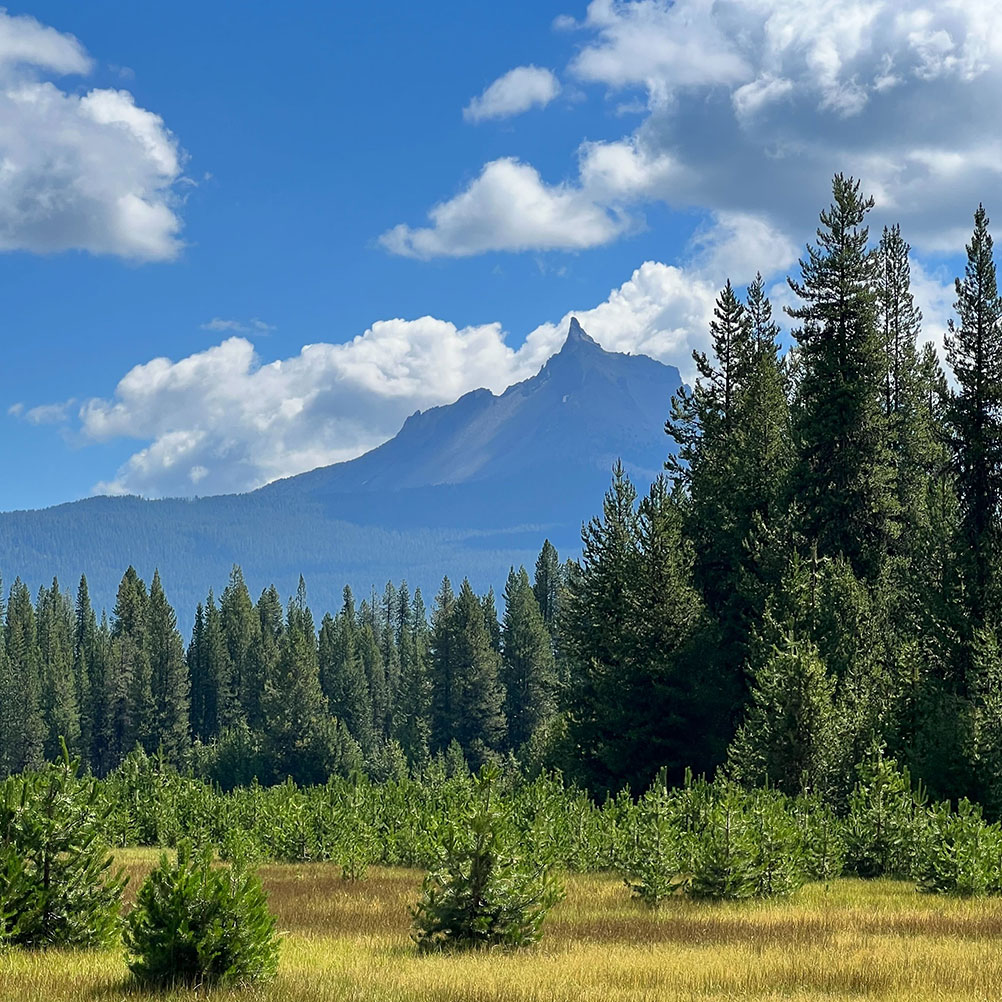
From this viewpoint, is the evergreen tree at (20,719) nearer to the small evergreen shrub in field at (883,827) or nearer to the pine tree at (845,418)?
the pine tree at (845,418)

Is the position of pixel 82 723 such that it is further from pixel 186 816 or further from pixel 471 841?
pixel 471 841

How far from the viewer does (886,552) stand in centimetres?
4038

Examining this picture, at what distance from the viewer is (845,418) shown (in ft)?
134

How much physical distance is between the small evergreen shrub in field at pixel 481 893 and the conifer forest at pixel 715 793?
0.15ft

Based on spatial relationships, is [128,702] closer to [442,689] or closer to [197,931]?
[442,689]

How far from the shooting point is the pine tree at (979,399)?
1378 inches

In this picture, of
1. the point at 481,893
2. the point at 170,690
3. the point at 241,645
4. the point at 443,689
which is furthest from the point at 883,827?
the point at 241,645

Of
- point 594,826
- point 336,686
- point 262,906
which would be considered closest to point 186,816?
point 594,826

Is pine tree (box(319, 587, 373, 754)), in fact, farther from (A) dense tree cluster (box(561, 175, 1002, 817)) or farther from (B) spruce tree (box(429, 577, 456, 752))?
(A) dense tree cluster (box(561, 175, 1002, 817))

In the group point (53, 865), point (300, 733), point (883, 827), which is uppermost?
point (53, 865)

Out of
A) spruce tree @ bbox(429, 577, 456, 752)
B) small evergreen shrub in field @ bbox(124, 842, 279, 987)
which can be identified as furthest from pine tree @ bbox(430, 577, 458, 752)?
small evergreen shrub in field @ bbox(124, 842, 279, 987)

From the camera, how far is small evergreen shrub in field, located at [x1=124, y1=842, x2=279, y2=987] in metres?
12.3

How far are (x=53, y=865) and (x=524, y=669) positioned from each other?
91.2m

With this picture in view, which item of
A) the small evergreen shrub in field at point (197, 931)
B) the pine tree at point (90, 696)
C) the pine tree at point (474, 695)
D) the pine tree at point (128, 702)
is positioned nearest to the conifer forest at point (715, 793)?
the small evergreen shrub in field at point (197, 931)
